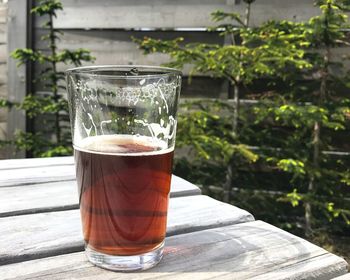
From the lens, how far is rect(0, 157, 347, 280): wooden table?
572 mm

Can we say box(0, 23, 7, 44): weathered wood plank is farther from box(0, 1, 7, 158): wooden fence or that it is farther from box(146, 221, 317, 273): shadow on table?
box(146, 221, 317, 273): shadow on table

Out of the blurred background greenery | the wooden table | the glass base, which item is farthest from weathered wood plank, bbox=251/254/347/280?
the blurred background greenery

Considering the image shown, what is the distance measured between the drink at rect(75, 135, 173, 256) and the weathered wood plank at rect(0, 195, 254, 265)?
83 millimetres

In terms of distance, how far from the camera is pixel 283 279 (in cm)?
57

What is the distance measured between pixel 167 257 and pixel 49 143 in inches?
94.7

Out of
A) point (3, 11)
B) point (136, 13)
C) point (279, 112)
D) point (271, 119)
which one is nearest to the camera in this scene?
point (279, 112)

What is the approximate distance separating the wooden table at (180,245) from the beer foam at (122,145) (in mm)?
148

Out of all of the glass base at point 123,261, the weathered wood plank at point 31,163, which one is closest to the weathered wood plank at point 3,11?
the weathered wood plank at point 31,163

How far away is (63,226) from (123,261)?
0.19 m

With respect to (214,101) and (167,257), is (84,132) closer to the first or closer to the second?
(167,257)

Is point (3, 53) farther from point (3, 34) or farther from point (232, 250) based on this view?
point (232, 250)

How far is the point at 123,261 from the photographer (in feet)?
1.86

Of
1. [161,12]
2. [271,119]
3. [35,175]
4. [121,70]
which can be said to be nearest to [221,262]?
[121,70]

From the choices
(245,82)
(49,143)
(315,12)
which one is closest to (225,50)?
(245,82)
